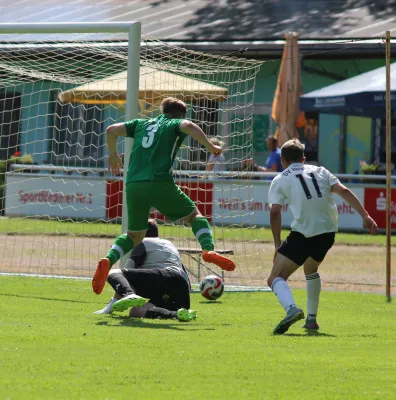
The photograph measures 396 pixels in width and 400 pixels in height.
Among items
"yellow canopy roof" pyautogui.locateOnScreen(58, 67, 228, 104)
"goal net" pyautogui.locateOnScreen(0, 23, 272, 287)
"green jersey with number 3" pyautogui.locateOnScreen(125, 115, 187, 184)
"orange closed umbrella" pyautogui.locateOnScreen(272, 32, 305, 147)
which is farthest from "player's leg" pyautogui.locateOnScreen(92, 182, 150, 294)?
"orange closed umbrella" pyautogui.locateOnScreen(272, 32, 305, 147)

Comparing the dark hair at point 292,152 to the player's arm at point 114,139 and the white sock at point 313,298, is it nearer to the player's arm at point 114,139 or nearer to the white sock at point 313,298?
the white sock at point 313,298

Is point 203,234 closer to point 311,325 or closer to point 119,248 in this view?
point 119,248

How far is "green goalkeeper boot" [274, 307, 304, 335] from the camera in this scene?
28.0 feet

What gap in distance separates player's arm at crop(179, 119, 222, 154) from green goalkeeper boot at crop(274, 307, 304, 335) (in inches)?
65.3

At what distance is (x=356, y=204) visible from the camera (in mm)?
8711

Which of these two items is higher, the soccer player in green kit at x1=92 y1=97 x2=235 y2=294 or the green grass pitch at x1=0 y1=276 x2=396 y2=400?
the soccer player in green kit at x1=92 y1=97 x2=235 y2=294

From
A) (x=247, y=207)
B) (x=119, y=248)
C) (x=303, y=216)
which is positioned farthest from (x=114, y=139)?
(x=247, y=207)

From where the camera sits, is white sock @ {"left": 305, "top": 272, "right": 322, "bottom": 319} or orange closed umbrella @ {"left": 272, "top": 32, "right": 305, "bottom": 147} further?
orange closed umbrella @ {"left": 272, "top": 32, "right": 305, "bottom": 147}

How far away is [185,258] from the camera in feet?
52.6

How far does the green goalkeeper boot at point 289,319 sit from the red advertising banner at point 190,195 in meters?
6.73

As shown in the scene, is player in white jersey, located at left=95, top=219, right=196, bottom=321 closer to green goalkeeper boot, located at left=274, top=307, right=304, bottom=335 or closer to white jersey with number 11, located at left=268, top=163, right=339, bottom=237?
green goalkeeper boot, located at left=274, top=307, right=304, bottom=335

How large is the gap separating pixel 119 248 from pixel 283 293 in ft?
5.43

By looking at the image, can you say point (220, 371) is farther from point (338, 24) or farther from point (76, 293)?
point (338, 24)

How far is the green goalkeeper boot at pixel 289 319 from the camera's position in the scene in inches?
336
